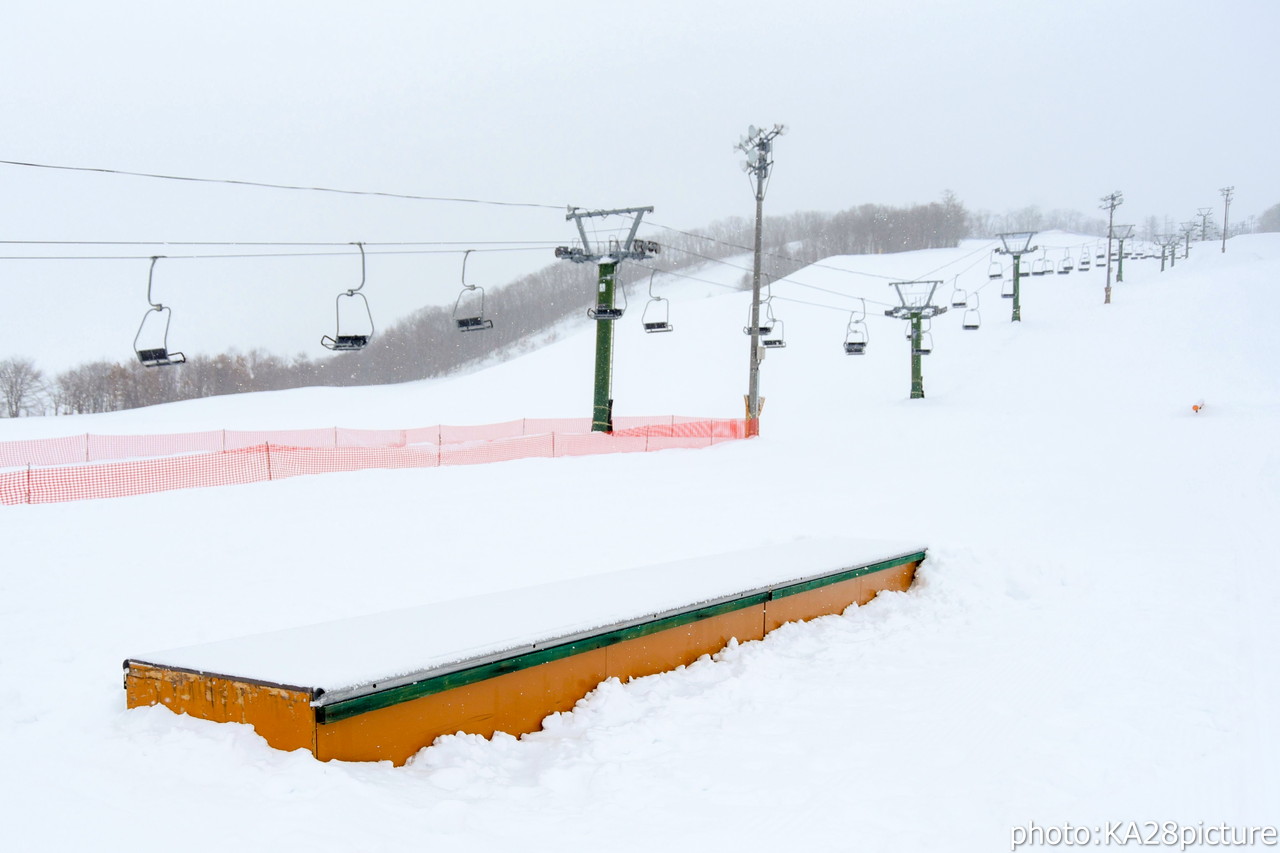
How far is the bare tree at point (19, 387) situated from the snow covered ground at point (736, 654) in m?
91.0

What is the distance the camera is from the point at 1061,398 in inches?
1454

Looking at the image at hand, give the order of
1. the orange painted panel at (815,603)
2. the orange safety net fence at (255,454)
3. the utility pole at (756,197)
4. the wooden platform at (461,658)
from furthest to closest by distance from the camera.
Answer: the utility pole at (756,197) → the orange safety net fence at (255,454) → the orange painted panel at (815,603) → the wooden platform at (461,658)

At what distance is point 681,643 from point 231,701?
3.35m

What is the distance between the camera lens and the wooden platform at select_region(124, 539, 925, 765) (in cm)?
443

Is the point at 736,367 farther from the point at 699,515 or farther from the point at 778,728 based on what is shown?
the point at 778,728

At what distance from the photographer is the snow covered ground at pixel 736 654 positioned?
4094mm

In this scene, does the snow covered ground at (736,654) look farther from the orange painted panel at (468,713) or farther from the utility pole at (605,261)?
the utility pole at (605,261)

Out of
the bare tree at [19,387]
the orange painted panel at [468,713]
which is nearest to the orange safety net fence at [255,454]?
the orange painted panel at [468,713]

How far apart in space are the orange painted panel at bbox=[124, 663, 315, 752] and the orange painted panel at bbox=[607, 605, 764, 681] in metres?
2.37

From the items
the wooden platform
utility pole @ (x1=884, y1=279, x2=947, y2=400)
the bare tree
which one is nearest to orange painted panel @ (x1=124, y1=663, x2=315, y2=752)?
the wooden platform

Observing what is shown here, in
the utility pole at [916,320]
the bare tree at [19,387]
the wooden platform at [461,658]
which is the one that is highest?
the utility pole at [916,320]

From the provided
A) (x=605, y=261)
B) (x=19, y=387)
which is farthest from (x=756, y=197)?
(x=19, y=387)

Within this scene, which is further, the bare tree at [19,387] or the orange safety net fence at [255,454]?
the bare tree at [19,387]

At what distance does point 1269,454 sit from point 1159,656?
1985 centimetres
